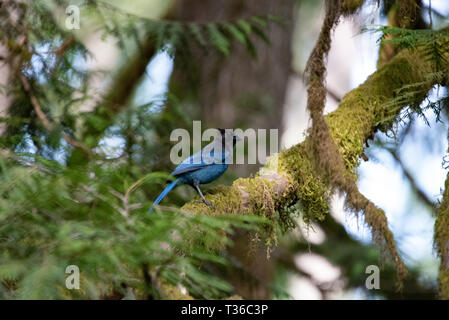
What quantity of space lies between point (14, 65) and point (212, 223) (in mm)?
4142

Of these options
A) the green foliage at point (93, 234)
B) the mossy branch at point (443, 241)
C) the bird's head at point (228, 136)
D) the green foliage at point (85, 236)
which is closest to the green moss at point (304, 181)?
the green foliage at point (93, 234)

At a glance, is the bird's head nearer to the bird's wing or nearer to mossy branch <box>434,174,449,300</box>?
the bird's wing

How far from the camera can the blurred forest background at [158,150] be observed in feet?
7.87

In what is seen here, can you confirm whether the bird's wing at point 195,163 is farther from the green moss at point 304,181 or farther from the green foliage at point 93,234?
the green moss at point 304,181

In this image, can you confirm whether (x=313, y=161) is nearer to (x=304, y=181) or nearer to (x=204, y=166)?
(x=304, y=181)

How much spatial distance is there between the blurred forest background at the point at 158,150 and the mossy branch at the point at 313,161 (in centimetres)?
14

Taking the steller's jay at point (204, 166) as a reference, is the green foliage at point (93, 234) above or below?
below

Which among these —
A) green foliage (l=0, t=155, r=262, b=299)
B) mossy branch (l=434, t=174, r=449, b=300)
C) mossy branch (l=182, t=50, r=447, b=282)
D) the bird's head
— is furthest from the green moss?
green foliage (l=0, t=155, r=262, b=299)

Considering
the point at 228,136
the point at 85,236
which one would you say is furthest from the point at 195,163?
the point at 85,236

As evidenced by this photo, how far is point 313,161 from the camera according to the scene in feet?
12.6

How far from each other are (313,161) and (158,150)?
7.79 feet

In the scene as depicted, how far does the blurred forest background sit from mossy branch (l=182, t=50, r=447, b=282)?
0.14 m
